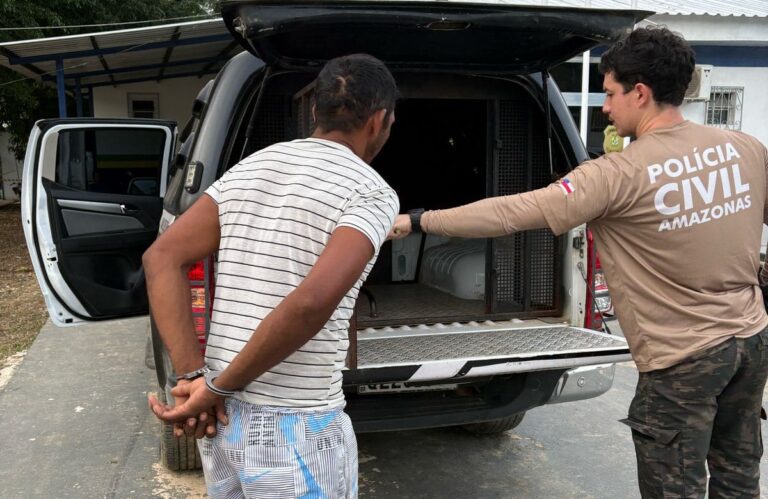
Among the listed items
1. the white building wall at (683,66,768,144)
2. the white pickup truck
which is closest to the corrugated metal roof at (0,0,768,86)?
the white building wall at (683,66,768,144)

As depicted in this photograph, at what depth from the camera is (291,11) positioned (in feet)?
8.09

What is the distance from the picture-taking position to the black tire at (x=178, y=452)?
3.62 m

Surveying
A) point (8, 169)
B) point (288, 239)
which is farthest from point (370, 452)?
point (8, 169)

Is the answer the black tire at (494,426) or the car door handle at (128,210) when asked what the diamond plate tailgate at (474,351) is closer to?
the black tire at (494,426)

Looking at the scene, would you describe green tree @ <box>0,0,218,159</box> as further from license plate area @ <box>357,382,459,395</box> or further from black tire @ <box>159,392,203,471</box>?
license plate area @ <box>357,382,459,395</box>

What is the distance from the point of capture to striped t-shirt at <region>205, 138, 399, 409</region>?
1.66m

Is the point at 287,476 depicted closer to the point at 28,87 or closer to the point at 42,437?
the point at 42,437

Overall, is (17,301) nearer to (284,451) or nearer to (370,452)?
(370,452)

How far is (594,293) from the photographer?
11.3 feet

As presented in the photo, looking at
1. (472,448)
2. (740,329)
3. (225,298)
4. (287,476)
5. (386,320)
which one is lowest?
(472,448)

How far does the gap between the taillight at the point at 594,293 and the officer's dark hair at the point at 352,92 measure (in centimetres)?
196

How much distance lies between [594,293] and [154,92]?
1464 centimetres

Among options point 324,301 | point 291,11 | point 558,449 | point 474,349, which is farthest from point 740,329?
point 558,449

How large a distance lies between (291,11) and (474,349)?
1.57 m
